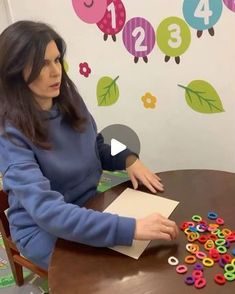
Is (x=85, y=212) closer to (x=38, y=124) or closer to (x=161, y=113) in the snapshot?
(x=38, y=124)

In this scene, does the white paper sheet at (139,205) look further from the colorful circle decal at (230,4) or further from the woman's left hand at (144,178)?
the colorful circle decal at (230,4)

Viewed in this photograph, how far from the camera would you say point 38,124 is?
3.13ft

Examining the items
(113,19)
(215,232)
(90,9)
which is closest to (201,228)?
(215,232)

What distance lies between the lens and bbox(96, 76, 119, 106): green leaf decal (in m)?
1.70

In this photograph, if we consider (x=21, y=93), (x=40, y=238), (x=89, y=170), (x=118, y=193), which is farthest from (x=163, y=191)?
(x=21, y=93)

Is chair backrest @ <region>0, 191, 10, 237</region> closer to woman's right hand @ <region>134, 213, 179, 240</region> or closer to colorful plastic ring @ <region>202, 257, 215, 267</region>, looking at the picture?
woman's right hand @ <region>134, 213, 179, 240</region>

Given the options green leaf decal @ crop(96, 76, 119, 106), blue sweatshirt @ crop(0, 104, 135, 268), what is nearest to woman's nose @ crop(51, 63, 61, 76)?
blue sweatshirt @ crop(0, 104, 135, 268)

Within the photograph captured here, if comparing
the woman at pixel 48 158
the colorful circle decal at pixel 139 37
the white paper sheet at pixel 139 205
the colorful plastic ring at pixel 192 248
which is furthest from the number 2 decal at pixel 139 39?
the colorful plastic ring at pixel 192 248

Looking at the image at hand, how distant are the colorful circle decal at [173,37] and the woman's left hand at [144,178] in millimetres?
583

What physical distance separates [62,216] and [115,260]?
0.50ft

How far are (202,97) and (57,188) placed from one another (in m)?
0.76

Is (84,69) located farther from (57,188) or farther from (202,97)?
(57,188)

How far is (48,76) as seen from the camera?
937mm

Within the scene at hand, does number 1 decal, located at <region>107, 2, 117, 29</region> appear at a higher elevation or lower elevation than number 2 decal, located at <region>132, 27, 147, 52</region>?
higher
